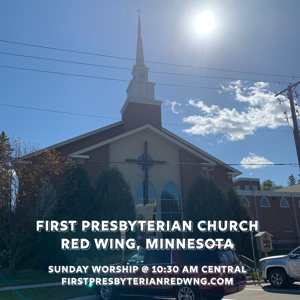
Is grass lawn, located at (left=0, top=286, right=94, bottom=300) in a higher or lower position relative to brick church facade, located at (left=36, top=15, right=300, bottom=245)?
lower

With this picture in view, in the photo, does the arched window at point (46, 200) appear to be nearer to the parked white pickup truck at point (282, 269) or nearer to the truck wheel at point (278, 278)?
the parked white pickup truck at point (282, 269)

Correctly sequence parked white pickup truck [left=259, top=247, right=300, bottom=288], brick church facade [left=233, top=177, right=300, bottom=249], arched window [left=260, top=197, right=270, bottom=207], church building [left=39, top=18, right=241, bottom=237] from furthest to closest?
arched window [left=260, top=197, right=270, bottom=207]
brick church facade [left=233, top=177, right=300, bottom=249]
church building [left=39, top=18, right=241, bottom=237]
parked white pickup truck [left=259, top=247, right=300, bottom=288]

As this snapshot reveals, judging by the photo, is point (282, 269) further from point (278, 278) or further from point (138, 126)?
point (138, 126)

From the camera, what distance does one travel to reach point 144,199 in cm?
2138

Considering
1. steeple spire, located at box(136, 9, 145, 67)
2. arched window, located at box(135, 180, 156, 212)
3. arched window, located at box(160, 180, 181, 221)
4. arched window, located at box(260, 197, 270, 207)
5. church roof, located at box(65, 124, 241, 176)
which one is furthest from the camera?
arched window, located at box(260, 197, 270, 207)

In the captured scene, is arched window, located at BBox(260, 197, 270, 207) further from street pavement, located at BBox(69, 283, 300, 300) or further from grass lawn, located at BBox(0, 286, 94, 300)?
grass lawn, located at BBox(0, 286, 94, 300)

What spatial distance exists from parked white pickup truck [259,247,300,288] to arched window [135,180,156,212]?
409 inches

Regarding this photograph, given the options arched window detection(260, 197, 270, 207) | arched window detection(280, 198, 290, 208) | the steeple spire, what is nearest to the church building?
the steeple spire

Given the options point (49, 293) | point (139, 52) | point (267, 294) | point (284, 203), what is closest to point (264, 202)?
point (284, 203)

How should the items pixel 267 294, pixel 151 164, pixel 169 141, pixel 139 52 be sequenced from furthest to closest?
1. pixel 139 52
2. pixel 169 141
3. pixel 151 164
4. pixel 267 294

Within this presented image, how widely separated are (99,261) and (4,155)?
7.77 m

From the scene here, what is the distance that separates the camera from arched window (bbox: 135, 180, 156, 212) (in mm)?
21203

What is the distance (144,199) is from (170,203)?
6.51 ft

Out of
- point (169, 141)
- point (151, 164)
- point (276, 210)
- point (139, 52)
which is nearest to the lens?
point (151, 164)
